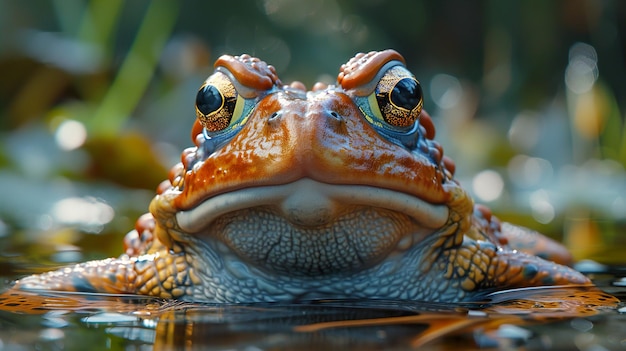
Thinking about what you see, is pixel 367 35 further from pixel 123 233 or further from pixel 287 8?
pixel 123 233

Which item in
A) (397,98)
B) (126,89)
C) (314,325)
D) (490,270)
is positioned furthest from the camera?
(126,89)

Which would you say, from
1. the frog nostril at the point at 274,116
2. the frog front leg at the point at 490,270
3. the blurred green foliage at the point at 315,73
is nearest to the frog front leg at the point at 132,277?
the frog nostril at the point at 274,116

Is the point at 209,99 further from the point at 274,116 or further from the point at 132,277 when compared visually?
the point at 132,277

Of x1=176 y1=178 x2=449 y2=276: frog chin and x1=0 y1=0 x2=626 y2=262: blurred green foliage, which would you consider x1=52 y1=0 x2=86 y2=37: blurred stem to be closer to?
x1=0 y1=0 x2=626 y2=262: blurred green foliage

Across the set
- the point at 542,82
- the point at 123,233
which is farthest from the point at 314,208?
the point at 542,82

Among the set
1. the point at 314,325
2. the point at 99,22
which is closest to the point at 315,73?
the point at 99,22

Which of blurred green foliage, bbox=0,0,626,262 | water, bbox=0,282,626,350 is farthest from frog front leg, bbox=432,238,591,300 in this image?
blurred green foliage, bbox=0,0,626,262
